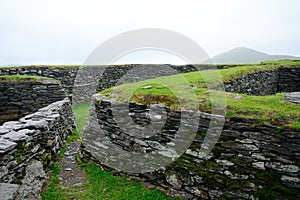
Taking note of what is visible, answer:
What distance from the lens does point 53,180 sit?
6.18 metres

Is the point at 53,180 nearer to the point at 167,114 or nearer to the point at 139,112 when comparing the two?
the point at 139,112

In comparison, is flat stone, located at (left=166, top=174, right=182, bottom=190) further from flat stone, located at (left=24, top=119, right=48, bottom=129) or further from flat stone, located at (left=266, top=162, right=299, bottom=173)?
flat stone, located at (left=24, top=119, right=48, bottom=129)

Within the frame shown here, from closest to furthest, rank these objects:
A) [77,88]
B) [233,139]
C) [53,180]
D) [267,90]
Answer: [233,139], [53,180], [267,90], [77,88]

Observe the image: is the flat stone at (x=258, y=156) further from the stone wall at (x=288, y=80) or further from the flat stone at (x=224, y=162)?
the stone wall at (x=288, y=80)

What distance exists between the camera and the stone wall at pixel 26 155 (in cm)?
430

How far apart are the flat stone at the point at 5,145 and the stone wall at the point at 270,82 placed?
9151 millimetres

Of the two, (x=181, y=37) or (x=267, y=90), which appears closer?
(x=181, y=37)

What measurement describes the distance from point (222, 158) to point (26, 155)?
12.6 feet

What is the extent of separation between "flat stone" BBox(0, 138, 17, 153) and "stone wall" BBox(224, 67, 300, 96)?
915cm

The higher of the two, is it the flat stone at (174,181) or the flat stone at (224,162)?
the flat stone at (224,162)

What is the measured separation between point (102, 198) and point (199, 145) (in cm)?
236

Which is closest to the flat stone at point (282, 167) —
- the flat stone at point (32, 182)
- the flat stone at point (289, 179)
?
the flat stone at point (289, 179)

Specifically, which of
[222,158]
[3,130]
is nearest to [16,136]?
[3,130]

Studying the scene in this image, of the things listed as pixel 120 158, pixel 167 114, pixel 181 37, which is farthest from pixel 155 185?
pixel 181 37
